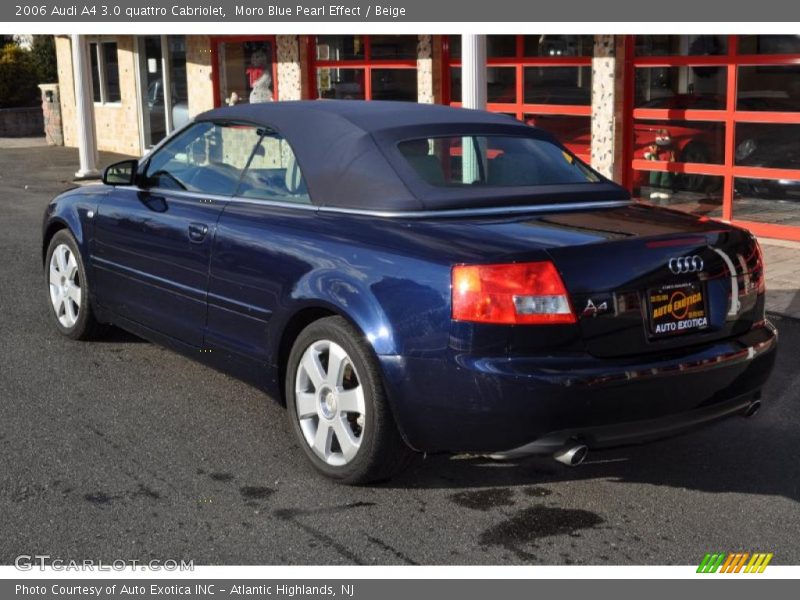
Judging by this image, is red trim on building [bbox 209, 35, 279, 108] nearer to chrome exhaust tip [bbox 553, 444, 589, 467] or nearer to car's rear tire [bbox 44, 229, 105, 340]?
car's rear tire [bbox 44, 229, 105, 340]

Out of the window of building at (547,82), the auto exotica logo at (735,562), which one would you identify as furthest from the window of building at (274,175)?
the window of building at (547,82)

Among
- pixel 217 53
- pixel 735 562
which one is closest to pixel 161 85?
pixel 217 53

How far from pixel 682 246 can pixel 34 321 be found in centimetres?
483

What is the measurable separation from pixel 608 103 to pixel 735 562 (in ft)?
27.7

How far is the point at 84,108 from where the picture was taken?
661 inches

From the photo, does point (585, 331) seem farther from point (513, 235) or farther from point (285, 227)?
point (285, 227)

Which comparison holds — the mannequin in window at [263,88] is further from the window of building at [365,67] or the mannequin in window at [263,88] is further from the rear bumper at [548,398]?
the rear bumper at [548,398]

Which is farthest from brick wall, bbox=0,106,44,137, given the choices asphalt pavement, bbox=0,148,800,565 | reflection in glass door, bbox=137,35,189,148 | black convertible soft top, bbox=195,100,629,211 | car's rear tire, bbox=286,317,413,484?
car's rear tire, bbox=286,317,413,484

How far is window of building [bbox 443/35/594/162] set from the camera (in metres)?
12.3

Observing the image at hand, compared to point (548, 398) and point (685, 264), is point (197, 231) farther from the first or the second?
point (685, 264)

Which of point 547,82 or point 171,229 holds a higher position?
point 547,82

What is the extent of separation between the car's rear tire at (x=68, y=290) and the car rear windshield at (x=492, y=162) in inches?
102

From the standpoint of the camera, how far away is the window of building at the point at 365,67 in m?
14.7

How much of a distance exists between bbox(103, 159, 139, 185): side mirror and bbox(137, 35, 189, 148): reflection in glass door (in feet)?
44.3
